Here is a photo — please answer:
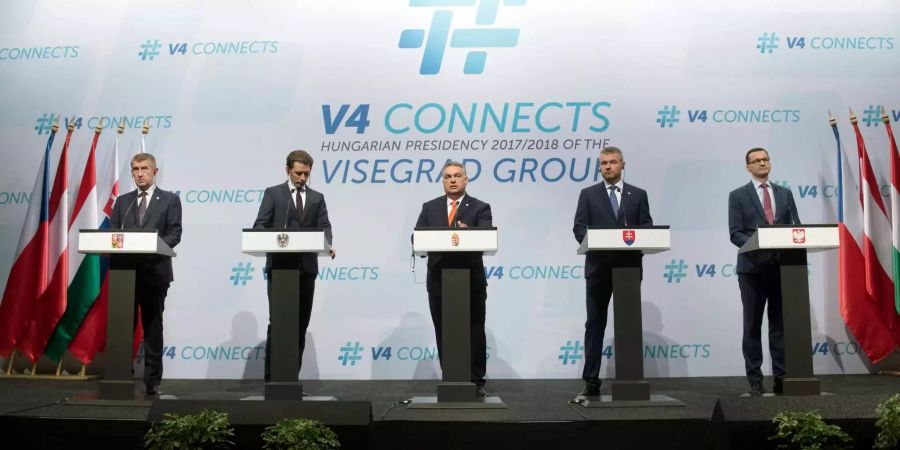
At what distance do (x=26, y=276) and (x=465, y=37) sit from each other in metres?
4.18

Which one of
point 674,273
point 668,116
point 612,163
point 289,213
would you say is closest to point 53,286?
point 289,213

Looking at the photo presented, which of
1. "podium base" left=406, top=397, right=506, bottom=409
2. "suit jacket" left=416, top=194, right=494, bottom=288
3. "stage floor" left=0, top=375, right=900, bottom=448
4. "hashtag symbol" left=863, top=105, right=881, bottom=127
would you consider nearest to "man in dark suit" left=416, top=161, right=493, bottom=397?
"suit jacket" left=416, top=194, right=494, bottom=288

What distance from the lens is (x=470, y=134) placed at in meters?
6.42

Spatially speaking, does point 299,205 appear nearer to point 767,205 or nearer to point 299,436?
point 299,436

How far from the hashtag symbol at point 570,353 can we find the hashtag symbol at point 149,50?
4380 mm

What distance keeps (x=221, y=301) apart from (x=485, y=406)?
298cm

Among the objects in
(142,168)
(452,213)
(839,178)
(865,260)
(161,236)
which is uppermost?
(839,178)

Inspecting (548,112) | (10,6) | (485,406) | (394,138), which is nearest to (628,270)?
(485,406)

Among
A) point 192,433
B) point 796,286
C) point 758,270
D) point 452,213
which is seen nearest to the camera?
point 192,433

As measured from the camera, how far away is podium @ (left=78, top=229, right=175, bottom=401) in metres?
4.48

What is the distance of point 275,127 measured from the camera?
6.49 m

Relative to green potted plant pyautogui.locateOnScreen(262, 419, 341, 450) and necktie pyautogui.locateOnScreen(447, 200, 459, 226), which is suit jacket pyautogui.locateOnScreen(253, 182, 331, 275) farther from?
green potted plant pyautogui.locateOnScreen(262, 419, 341, 450)

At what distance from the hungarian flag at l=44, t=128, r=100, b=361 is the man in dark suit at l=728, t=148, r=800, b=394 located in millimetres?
4970

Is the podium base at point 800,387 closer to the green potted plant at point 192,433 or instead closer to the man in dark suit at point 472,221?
the man in dark suit at point 472,221
